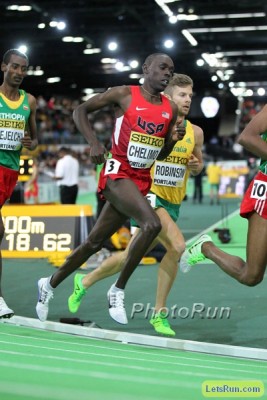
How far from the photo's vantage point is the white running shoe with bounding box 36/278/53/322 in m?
7.52

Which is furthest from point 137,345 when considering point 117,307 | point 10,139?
point 10,139

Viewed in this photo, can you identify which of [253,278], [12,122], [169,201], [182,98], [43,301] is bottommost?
[43,301]

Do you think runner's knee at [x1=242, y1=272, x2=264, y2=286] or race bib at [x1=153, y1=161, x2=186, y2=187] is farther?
race bib at [x1=153, y1=161, x2=186, y2=187]

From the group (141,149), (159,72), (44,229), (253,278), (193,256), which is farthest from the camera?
(44,229)

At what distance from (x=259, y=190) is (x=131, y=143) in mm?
1183

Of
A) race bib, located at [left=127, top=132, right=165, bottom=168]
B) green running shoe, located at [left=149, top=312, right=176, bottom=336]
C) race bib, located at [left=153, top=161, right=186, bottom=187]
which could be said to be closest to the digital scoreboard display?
race bib, located at [left=153, top=161, right=186, bottom=187]

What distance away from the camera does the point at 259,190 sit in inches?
253

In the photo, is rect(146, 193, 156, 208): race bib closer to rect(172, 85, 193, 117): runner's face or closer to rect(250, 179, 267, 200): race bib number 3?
rect(172, 85, 193, 117): runner's face

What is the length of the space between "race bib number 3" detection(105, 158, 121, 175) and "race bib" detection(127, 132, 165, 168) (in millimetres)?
111

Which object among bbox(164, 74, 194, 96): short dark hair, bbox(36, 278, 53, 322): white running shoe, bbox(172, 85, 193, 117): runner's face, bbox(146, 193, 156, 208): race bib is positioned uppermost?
bbox(164, 74, 194, 96): short dark hair

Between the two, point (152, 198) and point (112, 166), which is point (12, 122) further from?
point (152, 198)

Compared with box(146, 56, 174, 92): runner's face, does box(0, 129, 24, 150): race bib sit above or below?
below

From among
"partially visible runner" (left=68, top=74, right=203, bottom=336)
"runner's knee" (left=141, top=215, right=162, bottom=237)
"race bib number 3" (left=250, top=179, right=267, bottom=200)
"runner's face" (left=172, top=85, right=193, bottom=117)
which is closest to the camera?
"race bib number 3" (left=250, top=179, right=267, bottom=200)

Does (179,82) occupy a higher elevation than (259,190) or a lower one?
higher
